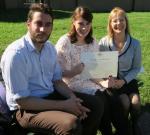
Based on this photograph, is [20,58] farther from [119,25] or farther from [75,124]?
[119,25]

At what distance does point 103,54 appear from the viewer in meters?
4.70

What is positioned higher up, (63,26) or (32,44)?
(32,44)

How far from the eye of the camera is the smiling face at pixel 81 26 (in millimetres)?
4707

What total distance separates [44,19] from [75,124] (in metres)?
1.03

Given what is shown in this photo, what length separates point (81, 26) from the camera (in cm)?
472

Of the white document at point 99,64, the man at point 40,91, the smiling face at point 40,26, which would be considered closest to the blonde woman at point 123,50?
the white document at point 99,64

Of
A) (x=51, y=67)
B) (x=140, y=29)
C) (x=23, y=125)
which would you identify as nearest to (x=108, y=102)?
(x=51, y=67)

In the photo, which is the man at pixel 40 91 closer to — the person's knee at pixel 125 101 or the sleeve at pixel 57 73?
the sleeve at pixel 57 73

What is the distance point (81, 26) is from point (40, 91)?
96 cm

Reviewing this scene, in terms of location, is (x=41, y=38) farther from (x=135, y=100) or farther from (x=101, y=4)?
(x=101, y=4)

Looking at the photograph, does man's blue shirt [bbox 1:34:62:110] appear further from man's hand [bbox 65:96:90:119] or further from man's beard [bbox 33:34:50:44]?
man's hand [bbox 65:96:90:119]

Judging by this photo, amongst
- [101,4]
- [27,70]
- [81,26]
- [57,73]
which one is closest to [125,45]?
[81,26]

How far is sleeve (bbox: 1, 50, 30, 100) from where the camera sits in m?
3.86

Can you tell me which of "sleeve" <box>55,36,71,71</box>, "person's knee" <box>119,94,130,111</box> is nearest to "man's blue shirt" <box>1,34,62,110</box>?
"sleeve" <box>55,36,71,71</box>
